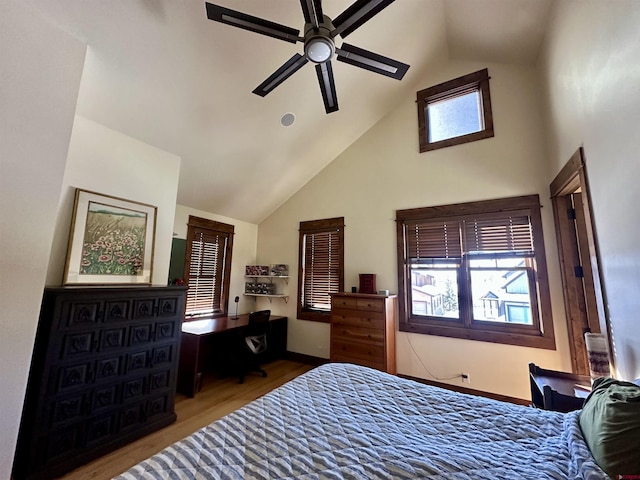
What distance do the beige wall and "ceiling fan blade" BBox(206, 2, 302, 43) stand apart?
258cm

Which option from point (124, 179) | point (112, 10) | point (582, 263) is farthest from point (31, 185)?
point (582, 263)

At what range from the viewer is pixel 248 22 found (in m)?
1.70

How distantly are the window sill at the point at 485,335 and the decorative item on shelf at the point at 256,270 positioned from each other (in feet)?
8.12

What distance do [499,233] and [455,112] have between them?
72.9 inches

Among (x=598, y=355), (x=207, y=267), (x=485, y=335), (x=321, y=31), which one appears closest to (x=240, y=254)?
(x=207, y=267)

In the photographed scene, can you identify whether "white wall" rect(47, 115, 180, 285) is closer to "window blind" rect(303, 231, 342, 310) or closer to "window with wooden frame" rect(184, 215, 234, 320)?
"window with wooden frame" rect(184, 215, 234, 320)

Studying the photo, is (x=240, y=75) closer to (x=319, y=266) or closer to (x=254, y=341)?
(x=319, y=266)

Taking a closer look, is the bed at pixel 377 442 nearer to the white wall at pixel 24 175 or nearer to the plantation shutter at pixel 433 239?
the white wall at pixel 24 175

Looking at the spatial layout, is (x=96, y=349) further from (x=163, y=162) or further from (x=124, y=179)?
(x=163, y=162)

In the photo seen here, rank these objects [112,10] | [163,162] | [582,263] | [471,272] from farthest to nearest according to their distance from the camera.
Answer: [471,272]
[163,162]
[582,263]
[112,10]

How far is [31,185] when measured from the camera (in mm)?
1735

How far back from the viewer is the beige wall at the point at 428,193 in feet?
9.89

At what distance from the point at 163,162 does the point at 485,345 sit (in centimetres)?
435

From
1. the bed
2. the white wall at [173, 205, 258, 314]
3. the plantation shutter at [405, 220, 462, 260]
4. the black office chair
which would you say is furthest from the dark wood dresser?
the plantation shutter at [405, 220, 462, 260]
